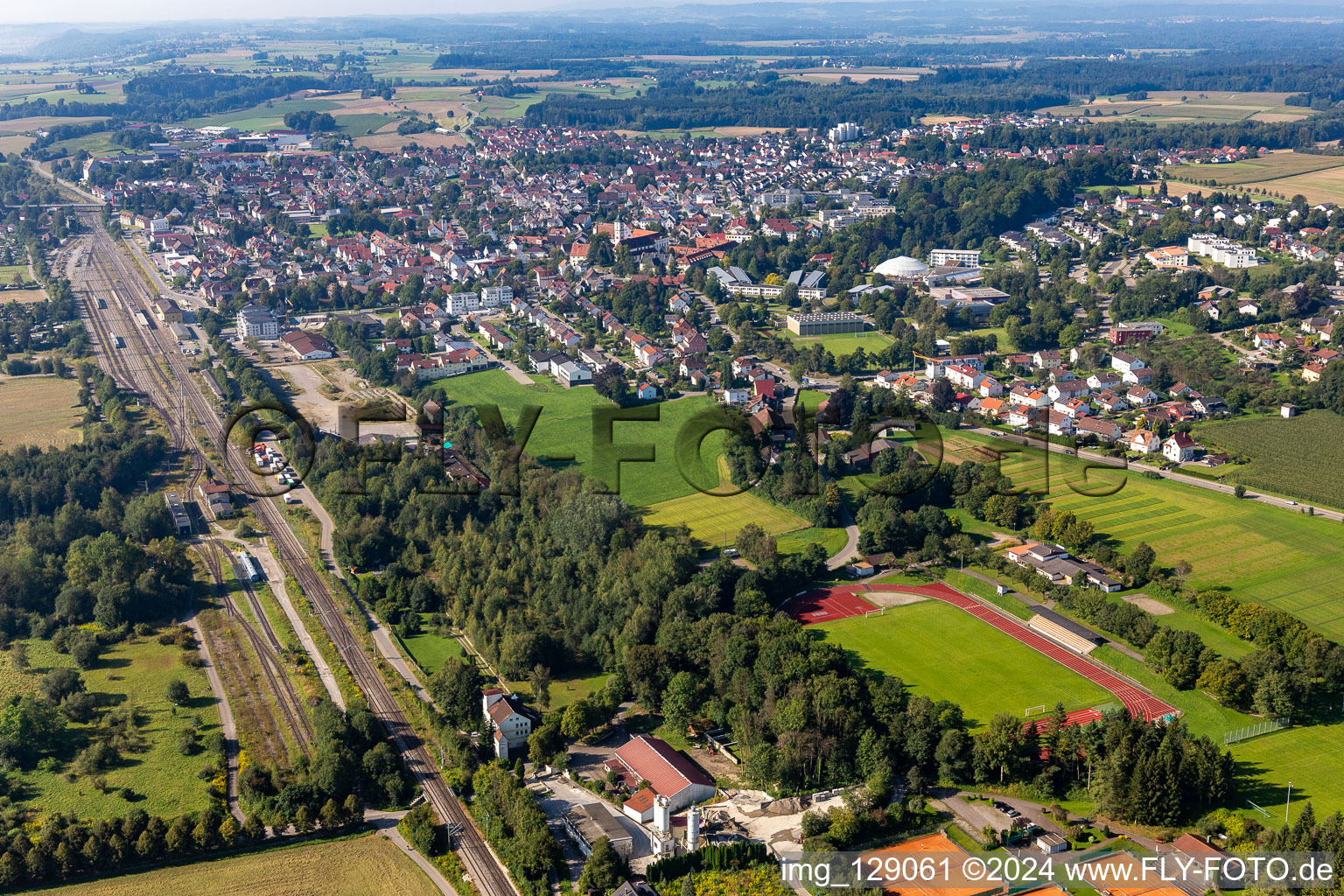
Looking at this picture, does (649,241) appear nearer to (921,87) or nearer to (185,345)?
(185,345)

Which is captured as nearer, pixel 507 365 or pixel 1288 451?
pixel 1288 451

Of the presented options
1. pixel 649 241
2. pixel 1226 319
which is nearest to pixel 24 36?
pixel 649 241

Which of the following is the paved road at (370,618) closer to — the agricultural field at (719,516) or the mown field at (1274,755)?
the agricultural field at (719,516)

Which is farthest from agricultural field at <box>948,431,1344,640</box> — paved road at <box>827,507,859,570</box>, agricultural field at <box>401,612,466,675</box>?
agricultural field at <box>401,612,466,675</box>

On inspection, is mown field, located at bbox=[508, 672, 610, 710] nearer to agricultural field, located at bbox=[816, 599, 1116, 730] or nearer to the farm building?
the farm building

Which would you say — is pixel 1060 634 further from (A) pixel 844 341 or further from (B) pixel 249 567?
(A) pixel 844 341

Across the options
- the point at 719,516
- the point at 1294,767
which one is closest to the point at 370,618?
the point at 719,516

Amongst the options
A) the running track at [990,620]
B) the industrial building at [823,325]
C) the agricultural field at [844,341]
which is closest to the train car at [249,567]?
the running track at [990,620]
